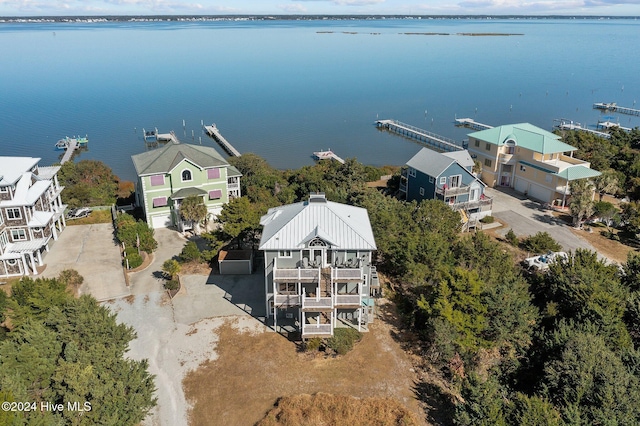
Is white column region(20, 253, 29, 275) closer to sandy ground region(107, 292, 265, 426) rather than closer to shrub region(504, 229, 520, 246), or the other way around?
sandy ground region(107, 292, 265, 426)

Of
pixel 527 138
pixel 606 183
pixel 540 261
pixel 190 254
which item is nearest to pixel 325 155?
pixel 527 138

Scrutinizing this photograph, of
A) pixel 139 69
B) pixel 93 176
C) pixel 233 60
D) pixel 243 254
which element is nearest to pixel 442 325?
pixel 243 254

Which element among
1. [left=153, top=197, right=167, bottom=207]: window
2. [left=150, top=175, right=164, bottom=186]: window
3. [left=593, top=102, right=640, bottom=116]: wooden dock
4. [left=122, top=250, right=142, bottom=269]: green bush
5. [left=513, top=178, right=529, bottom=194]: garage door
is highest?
[left=150, top=175, right=164, bottom=186]: window

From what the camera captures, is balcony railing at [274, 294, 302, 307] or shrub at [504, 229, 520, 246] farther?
shrub at [504, 229, 520, 246]

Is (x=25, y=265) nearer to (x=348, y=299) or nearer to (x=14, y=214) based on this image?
(x=14, y=214)

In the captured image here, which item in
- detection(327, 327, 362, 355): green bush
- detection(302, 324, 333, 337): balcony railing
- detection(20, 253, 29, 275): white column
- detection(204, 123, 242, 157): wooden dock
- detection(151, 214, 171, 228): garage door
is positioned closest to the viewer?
detection(327, 327, 362, 355): green bush

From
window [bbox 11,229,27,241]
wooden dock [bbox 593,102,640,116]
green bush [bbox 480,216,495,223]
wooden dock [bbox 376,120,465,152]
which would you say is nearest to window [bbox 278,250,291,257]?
window [bbox 11,229,27,241]

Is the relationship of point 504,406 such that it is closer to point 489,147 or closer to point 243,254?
point 243,254
